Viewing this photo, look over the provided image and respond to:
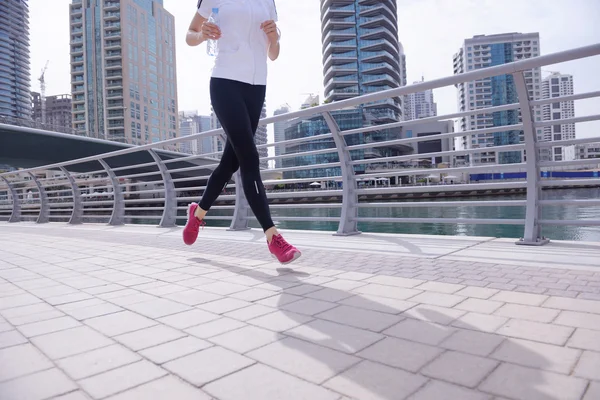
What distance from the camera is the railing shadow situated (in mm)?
1116

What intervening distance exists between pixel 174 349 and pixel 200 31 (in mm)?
2548

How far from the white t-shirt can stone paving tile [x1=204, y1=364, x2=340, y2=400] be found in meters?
2.30

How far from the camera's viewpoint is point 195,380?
124 centimetres

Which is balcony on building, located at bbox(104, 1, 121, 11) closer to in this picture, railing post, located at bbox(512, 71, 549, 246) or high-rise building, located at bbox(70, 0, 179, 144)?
high-rise building, located at bbox(70, 0, 179, 144)

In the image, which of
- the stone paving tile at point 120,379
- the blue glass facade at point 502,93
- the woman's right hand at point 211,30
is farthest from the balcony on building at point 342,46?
the stone paving tile at point 120,379

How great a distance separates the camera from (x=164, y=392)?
1.17 m

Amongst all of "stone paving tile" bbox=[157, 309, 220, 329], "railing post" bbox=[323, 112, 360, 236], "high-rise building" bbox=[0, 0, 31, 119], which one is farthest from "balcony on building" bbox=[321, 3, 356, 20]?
"stone paving tile" bbox=[157, 309, 220, 329]

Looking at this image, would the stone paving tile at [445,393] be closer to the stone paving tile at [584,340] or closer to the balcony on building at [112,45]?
the stone paving tile at [584,340]

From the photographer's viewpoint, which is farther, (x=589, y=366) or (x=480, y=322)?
(x=480, y=322)

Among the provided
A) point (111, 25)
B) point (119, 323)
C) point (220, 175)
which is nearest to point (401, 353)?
point (119, 323)

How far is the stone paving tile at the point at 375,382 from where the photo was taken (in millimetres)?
1107

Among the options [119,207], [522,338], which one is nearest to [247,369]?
[522,338]

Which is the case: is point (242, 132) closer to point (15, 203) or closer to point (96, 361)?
point (96, 361)

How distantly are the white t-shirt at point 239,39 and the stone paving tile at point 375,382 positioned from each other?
2354mm
